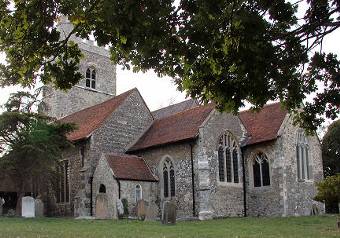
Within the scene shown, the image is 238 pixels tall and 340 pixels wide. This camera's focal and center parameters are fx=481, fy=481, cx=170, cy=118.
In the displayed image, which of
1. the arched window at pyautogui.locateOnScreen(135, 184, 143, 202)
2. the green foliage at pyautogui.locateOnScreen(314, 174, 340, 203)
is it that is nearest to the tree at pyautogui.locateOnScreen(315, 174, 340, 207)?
the green foliage at pyautogui.locateOnScreen(314, 174, 340, 203)

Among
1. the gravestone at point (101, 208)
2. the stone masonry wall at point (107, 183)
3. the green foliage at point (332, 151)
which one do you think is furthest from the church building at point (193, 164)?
the green foliage at point (332, 151)

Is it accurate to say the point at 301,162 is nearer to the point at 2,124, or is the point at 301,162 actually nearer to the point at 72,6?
the point at 2,124

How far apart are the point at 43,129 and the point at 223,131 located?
30.1ft

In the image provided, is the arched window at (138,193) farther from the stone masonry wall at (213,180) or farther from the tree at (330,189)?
the tree at (330,189)

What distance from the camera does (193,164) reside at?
24031 mm

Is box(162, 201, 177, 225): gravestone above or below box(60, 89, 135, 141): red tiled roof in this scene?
below

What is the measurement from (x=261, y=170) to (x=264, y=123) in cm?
296

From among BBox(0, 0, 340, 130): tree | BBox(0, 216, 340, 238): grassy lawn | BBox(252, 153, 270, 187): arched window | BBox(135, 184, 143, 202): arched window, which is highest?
BBox(0, 0, 340, 130): tree

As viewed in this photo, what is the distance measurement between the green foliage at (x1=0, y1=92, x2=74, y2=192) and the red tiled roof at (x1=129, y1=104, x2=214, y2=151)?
464 centimetres

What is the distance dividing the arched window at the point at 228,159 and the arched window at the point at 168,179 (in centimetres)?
249

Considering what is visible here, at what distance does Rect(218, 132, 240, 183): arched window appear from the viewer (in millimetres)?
24953

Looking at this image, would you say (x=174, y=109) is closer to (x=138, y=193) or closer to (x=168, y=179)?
(x=168, y=179)

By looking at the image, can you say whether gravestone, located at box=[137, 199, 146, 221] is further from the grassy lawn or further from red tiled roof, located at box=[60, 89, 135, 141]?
red tiled roof, located at box=[60, 89, 135, 141]

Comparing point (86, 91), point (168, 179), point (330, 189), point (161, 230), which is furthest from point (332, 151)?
point (161, 230)
